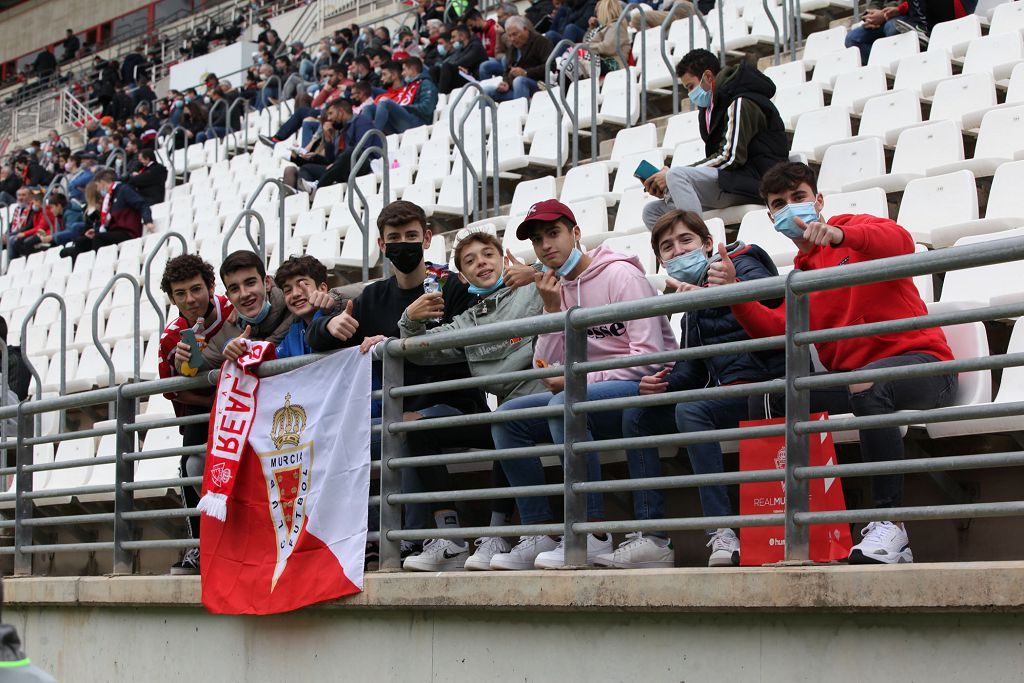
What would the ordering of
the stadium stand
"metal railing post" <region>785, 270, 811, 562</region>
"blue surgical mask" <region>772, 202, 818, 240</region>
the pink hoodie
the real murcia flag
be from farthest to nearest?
the stadium stand → the real murcia flag → the pink hoodie → "blue surgical mask" <region>772, 202, 818, 240</region> → "metal railing post" <region>785, 270, 811, 562</region>


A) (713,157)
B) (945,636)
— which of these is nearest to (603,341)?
(945,636)

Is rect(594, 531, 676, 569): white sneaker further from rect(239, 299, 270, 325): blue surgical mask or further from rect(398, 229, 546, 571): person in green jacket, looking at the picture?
rect(239, 299, 270, 325): blue surgical mask

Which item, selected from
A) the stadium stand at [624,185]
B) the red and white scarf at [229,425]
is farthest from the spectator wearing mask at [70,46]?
the red and white scarf at [229,425]

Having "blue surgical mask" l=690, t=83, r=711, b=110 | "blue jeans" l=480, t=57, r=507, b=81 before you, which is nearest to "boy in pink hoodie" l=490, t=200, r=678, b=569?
"blue surgical mask" l=690, t=83, r=711, b=110

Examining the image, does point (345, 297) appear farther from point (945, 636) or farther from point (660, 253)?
point (945, 636)

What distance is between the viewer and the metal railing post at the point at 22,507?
6937 mm

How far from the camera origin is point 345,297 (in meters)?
6.10

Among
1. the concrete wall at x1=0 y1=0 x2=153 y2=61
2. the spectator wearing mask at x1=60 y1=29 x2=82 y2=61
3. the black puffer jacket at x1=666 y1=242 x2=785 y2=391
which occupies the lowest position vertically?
the black puffer jacket at x1=666 y1=242 x2=785 y2=391

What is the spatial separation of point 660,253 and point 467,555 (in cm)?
136

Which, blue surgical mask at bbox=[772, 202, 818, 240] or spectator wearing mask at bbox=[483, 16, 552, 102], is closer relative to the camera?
blue surgical mask at bbox=[772, 202, 818, 240]

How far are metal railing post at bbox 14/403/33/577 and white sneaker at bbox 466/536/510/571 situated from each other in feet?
9.14

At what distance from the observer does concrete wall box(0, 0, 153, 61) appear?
1378 inches

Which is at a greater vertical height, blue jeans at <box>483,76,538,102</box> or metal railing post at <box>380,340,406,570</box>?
blue jeans at <box>483,76,538,102</box>

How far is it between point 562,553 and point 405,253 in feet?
4.74
